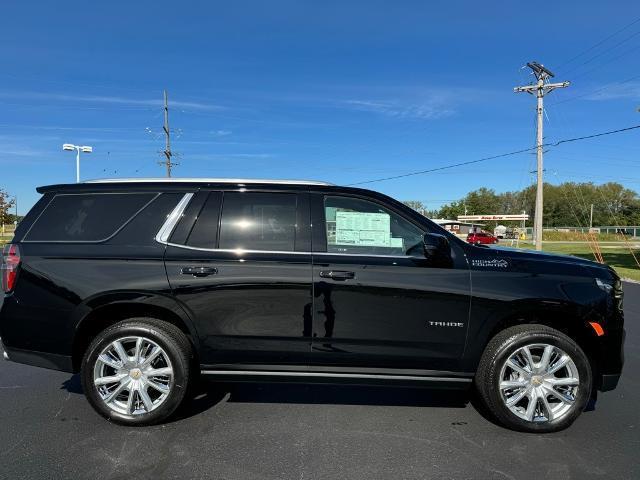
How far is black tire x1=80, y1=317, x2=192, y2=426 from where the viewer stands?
3719 mm

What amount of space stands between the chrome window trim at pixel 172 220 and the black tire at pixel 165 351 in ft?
2.15

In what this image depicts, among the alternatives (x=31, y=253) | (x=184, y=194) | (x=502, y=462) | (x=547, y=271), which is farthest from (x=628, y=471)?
(x=31, y=253)

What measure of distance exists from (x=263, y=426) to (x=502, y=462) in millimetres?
1734

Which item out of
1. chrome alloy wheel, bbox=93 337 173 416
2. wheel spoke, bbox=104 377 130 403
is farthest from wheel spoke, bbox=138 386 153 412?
wheel spoke, bbox=104 377 130 403

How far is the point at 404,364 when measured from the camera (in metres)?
3.71

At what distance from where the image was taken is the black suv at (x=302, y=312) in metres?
3.67

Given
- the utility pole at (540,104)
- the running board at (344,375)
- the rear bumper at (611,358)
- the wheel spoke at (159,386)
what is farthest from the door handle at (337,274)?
the utility pole at (540,104)

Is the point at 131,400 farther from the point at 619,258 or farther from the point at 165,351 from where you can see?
the point at 619,258

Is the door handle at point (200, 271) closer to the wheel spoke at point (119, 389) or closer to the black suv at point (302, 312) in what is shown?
the black suv at point (302, 312)

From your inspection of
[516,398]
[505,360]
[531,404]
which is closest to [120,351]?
[505,360]

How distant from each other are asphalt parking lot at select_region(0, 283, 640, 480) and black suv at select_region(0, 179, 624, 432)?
0.26 meters

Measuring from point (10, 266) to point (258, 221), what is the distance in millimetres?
1970

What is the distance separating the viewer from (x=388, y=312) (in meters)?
3.65

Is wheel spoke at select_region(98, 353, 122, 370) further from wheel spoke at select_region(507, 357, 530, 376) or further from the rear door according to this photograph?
wheel spoke at select_region(507, 357, 530, 376)
